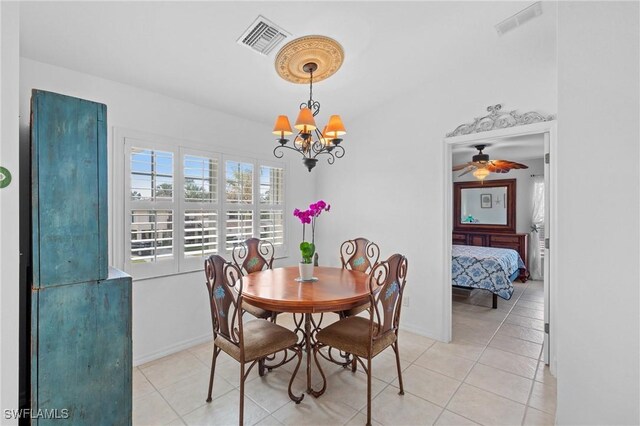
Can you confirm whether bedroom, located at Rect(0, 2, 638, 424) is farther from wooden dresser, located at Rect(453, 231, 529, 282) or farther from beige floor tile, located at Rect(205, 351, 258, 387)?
wooden dresser, located at Rect(453, 231, 529, 282)

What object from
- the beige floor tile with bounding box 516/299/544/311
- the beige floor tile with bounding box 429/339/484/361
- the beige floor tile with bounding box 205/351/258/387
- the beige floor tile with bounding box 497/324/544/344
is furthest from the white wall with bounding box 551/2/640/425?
the beige floor tile with bounding box 516/299/544/311

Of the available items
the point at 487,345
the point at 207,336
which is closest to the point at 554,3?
the point at 487,345

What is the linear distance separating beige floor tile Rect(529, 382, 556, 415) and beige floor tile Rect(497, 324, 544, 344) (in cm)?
98

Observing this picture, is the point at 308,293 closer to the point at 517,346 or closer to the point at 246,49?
the point at 246,49

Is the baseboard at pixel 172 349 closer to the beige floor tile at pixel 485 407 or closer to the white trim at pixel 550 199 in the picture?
the beige floor tile at pixel 485 407

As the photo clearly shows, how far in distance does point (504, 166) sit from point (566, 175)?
3.93 m

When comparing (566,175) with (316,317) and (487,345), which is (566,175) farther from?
(316,317)

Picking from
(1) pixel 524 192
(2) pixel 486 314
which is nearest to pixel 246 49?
(2) pixel 486 314

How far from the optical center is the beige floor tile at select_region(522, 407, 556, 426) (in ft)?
6.28

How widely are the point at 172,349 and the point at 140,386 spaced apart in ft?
1.80

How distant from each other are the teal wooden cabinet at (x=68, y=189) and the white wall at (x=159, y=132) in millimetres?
891

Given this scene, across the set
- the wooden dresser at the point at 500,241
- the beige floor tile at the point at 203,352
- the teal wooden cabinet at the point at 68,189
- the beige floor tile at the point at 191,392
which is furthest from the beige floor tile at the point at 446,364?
the wooden dresser at the point at 500,241

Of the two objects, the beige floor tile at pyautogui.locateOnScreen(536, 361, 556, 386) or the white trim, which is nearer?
the beige floor tile at pyautogui.locateOnScreen(536, 361, 556, 386)

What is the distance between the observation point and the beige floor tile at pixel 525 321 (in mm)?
3550
